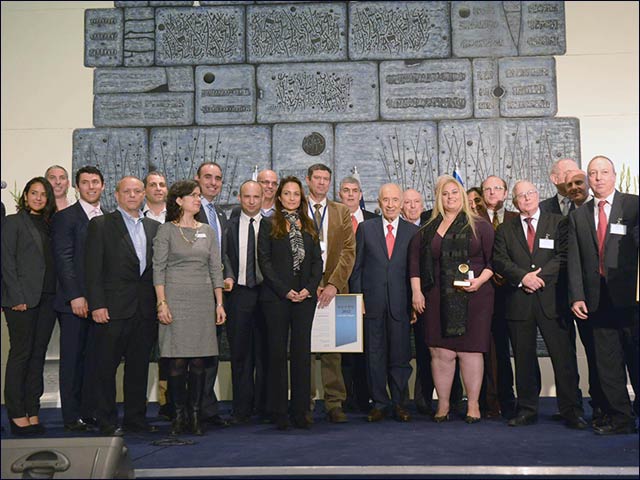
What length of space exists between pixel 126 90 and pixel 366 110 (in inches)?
74.1

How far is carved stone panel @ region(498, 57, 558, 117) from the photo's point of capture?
6.36 metres

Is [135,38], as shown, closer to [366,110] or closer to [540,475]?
[366,110]

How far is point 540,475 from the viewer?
10.7 ft

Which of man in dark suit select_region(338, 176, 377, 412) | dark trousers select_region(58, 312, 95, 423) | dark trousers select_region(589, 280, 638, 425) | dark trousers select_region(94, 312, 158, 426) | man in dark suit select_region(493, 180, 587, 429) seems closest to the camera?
dark trousers select_region(589, 280, 638, 425)

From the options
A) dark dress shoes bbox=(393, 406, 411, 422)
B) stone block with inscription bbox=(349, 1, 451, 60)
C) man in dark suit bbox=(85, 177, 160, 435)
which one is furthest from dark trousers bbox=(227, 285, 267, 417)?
stone block with inscription bbox=(349, 1, 451, 60)

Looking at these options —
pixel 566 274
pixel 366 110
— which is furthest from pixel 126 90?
pixel 566 274

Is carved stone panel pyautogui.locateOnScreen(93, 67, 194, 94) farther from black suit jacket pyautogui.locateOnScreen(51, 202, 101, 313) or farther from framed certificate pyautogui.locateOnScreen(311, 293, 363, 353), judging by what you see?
framed certificate pyautogui.locateOnScreen(311, 293, 363, 353)

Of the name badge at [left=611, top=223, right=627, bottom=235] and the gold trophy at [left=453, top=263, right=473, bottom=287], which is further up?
the name badge at [left=611, top=223, right=627, bottom=235]

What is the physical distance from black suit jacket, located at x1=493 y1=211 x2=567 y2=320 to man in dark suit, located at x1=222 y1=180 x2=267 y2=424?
4.62ft

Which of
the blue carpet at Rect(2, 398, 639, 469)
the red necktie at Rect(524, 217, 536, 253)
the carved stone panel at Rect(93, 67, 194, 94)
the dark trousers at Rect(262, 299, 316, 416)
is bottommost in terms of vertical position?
the blue carpet at Rect(2, 398, 639, 469)

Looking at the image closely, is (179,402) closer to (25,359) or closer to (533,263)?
(25,359)

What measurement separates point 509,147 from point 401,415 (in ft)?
8.07

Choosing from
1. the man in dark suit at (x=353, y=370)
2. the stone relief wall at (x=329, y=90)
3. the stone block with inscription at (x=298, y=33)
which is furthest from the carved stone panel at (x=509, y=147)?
the man in dark suit at (x=353, y=370)

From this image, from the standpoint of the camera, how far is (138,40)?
6.62m
